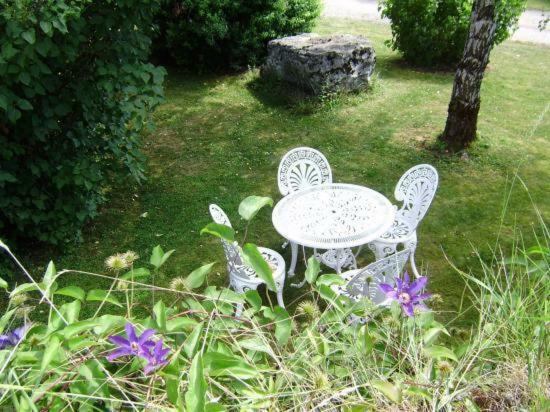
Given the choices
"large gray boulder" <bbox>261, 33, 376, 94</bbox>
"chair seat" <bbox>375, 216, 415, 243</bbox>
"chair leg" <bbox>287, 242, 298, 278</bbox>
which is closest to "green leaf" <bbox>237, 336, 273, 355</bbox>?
"chair seat" <bbox>375, 216, 415, 243</bbox>

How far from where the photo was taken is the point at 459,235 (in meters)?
4.91

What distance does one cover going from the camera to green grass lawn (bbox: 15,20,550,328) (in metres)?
4.82

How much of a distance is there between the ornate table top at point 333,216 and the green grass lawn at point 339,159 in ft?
2.10

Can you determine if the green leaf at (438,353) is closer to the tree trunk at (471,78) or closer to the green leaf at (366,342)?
the green leaf at (366,342)

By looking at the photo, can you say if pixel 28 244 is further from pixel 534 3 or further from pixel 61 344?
pixel 534 3

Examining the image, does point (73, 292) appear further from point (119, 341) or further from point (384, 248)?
point (384, 248)

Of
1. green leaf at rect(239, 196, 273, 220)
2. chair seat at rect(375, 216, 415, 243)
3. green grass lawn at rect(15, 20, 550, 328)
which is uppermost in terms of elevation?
green leaf at rect(239, 196, 273, 220)

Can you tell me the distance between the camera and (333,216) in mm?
4156

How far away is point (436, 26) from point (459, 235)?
5226 millimetres

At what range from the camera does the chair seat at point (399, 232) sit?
4.15 metres

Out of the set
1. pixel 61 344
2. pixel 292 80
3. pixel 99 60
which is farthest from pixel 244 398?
pixel 292 80

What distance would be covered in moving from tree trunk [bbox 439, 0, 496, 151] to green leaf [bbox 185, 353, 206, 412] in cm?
560

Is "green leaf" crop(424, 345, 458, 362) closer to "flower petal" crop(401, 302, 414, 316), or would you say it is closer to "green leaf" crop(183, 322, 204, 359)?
"flower petal" crop(401, 302, 414, 316)

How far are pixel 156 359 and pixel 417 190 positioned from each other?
11.7 feet
